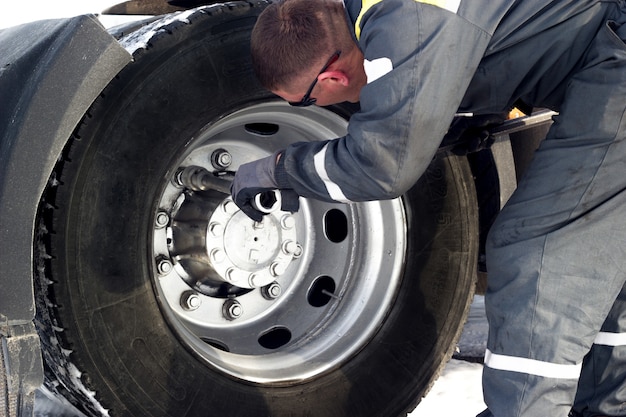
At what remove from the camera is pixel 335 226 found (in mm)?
2689

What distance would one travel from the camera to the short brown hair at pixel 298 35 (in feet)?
6.16

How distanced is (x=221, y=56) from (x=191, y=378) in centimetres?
88

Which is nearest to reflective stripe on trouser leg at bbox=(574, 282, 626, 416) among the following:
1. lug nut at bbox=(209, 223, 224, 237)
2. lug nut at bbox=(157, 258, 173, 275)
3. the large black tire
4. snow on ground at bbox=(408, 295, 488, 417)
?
the large black tire

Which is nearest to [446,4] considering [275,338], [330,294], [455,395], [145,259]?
[145,259]

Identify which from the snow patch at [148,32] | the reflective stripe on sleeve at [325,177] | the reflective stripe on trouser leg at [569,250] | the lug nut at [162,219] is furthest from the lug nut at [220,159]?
the reflective stripe on trouser leg at [569,250]

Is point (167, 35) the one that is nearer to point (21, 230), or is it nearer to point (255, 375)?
point (21, 230)

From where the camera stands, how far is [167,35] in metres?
2.04

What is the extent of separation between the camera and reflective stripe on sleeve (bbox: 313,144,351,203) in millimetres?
1905

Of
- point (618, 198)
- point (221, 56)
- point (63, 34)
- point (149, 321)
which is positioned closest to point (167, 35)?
point (221, 56)

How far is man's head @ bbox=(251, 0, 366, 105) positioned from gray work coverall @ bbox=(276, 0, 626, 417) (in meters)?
0.07

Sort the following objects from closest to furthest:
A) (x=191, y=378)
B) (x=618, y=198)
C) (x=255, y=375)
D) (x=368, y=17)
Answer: (x=368, y=17) → (x=618, y=198) → (x=191, y=378) → (x=255, y=375)

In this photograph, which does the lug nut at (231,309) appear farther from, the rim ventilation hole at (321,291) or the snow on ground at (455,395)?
the snow on ground at (455,395)

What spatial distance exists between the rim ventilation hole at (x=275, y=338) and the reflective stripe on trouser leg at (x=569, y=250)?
82cm

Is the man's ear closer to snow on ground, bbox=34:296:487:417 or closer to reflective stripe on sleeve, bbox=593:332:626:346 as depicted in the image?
reflective stripe on sleeve, bbox=593:332:626:346
